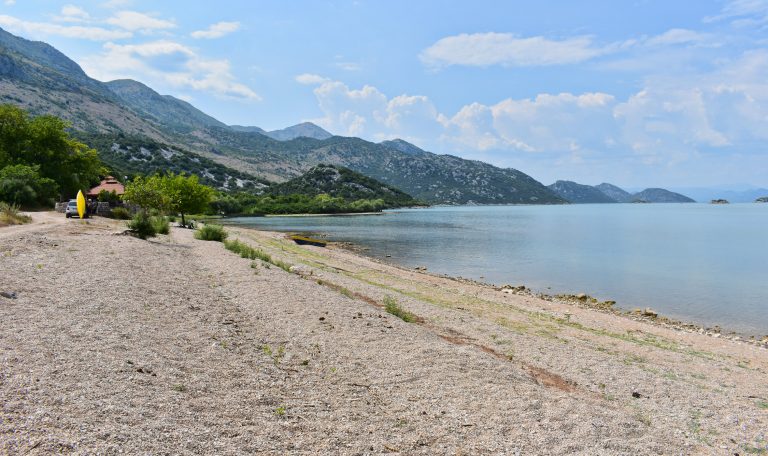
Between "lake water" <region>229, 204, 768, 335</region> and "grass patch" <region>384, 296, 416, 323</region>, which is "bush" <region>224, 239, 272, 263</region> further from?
"lake water" <region>229, 204, 768, 335</region>

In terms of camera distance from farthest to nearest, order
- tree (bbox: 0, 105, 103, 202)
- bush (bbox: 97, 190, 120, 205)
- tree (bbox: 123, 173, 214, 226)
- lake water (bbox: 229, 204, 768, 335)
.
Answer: bush (bbox: 97, 190, 120, 205)
tree (bbox: 0, 105, 103, 202)
tree (bbox: 123, 173, 214, 226)
lake water (bbox: 229, 204, 768, 335)

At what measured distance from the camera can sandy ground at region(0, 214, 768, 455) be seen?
6473mm

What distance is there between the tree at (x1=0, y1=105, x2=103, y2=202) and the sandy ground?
4389 cm

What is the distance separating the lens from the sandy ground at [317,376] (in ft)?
21.2

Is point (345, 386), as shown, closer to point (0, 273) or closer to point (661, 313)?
point (0, 273)

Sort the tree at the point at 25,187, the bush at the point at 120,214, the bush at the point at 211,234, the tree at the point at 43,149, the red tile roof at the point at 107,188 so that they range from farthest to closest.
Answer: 1. the red tile roof at the point at 107,188
2. the tree at the point at 43,149
3. the bush at the point at 120,214
4. the tree at the point at 25,187
5. the bush at the point at 211,234

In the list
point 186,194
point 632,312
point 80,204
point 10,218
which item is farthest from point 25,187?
point 632,312

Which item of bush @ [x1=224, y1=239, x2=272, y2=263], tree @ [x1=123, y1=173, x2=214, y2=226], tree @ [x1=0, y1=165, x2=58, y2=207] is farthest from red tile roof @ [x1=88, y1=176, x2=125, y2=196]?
bush @ [x1=224, y1=239, x2=272, y2=263]

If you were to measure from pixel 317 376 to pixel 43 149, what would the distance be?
6061 cm

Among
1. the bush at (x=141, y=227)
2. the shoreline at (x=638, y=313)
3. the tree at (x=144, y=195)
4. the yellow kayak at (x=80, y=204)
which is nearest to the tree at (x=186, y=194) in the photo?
the tree at (x=144, y=195)

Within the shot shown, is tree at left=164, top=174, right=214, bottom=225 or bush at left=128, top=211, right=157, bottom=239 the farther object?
tree at left=164, top=174, right=214, bottom=225

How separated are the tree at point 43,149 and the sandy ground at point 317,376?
4389cm

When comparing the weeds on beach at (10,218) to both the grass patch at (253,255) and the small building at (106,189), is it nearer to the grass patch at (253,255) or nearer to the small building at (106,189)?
the grass patch at (253,255)

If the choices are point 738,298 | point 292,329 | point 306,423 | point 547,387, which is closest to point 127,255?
point 292,329
